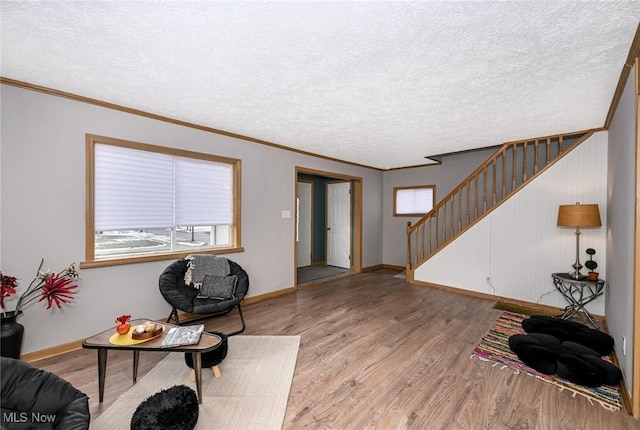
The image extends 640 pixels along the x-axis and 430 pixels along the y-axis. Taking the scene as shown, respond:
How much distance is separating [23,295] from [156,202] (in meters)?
1.35

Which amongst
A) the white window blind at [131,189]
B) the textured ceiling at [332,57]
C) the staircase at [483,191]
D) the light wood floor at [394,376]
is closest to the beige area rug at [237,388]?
the light wood floor at [394,376]

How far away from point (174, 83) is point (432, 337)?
11.5ft

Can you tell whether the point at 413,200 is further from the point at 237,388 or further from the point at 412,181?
the point at 237,388

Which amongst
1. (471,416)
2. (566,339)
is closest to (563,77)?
(566,339)

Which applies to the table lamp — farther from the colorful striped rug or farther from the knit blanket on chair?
the knit blanket on chair

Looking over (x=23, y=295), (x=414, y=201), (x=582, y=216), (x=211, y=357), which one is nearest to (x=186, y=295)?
(x=211, y=357)

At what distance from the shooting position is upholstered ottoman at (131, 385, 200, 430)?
4.71 feet

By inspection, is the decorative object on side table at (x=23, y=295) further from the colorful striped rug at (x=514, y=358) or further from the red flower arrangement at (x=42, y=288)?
the colorful striped rug at (x=514, y=358)

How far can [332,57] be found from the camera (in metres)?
1.92

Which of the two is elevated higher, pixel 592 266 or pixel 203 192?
pixel 203 192

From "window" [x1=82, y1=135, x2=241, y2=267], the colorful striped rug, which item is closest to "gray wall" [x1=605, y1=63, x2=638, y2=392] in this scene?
the colorful striped rug

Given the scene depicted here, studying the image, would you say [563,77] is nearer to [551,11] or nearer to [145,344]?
[551,11]

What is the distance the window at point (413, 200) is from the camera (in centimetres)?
617

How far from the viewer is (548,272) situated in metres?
3.89
